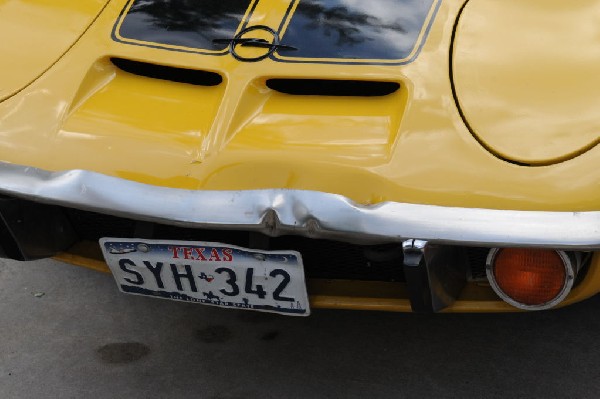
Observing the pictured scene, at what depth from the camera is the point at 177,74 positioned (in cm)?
235

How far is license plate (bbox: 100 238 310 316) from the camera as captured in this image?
6.84 feet

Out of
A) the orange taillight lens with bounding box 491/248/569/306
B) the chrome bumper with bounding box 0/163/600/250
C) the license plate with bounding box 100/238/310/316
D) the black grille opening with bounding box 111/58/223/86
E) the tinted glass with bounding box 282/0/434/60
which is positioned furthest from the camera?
the black grille opening with bounding box 111/58/223/86

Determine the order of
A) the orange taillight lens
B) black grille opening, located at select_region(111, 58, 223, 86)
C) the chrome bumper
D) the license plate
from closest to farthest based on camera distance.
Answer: the chrome bumper → the orange taillight lens → the license plate → black grille opening, located at select_region(111, 58, 223, 86)

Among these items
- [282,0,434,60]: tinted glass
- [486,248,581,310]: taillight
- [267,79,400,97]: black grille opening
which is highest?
[282,0,434,60]: tinted glass

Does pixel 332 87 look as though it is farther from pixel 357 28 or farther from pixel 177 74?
pixel 177 74

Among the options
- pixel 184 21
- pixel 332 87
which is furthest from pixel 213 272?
pixel 184 21

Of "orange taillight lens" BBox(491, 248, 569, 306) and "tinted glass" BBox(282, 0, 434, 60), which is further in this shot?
"tinted glass" BBox(282, 0, 434, 60)

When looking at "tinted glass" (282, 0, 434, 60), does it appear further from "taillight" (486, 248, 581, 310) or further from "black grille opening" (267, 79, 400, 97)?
"taillight" (486, 248, 581, 310)

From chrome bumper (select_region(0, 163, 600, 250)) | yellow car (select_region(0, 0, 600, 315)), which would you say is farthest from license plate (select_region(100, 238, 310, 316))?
chrome bumper (select_region(0, 163, 600, 250))

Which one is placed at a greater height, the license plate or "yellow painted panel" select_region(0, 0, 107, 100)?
"yellow painted panel" select_region(0, 0, 107, 100)

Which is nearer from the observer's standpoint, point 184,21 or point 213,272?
point 213,272

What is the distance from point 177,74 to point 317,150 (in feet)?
1.77

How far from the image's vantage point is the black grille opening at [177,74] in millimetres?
2324

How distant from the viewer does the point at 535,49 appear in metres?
2.12
